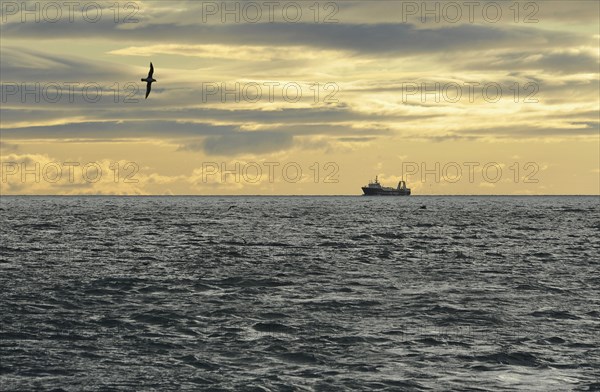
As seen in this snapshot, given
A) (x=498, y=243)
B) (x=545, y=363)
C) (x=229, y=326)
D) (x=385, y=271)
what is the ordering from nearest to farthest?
(x=545, y=363) < (x=229, y=326) < (x=385, y=271) < (x=498, y=243)

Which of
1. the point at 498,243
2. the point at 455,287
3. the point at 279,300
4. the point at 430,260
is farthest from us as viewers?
the point at 498,243

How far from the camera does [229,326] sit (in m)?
27.5

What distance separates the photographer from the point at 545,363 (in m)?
22.6

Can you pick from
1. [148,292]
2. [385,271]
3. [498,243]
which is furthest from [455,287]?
[498,243]

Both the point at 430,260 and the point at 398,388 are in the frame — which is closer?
the point at 398,388

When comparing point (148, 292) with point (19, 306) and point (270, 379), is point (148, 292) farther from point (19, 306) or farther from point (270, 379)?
point (270, 379)

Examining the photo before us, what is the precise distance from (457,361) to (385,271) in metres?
23.1

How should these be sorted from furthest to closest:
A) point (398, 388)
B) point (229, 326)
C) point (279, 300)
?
point (279, 300)
point (229, 326)
point (398, 388)

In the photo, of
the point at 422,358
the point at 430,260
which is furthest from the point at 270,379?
the point at 430,260

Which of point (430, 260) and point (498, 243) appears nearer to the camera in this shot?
point (430, 260)

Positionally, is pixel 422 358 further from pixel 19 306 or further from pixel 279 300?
pixel 19 306

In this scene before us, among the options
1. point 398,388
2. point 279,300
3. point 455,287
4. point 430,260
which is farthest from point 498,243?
point 398,388

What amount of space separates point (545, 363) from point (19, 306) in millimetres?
18673

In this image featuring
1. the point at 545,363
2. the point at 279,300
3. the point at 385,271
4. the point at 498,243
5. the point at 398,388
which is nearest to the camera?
the point at 398,388
